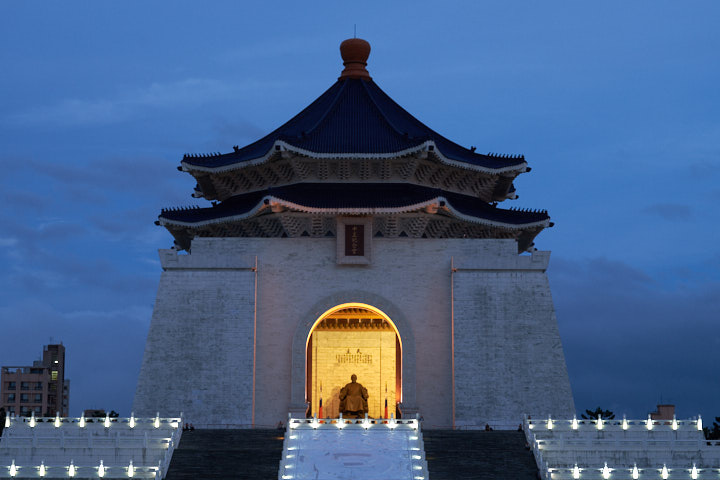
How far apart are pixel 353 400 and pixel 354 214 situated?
23.7 ft

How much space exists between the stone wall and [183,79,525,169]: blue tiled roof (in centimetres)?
336

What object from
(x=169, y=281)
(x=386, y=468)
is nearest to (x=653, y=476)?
(x=386, y=468)

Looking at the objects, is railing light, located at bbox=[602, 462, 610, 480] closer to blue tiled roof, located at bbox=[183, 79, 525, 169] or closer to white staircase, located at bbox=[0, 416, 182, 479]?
white staircase, located at bbox=[0, 416, 182, 479]

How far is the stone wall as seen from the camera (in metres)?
38.9

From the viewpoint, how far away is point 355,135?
42.1 metres

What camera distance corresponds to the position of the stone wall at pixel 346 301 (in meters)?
38.9

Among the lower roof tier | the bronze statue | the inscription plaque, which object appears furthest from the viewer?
the bronze statue

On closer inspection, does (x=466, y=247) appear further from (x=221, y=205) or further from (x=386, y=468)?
(x=386, y=468)

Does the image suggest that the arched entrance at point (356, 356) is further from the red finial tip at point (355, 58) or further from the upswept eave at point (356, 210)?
the red finial tip at point (355, 58)

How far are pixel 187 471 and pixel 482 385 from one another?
12192mm

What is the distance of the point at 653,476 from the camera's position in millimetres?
29750

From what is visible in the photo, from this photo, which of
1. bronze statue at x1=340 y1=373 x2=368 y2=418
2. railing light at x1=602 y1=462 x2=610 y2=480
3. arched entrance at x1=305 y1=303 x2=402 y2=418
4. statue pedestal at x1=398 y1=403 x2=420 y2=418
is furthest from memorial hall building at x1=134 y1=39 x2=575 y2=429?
railing light at x1=602 y1=462 x2=610 y2=480

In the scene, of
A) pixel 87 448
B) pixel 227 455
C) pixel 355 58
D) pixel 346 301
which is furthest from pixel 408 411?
pixel 355 58

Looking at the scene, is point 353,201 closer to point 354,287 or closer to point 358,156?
point 358,156
